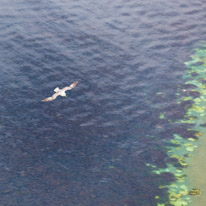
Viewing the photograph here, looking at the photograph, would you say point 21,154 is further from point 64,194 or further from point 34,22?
point 34,22

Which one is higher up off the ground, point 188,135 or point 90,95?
point 90,95

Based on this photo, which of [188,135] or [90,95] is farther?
[90,95]

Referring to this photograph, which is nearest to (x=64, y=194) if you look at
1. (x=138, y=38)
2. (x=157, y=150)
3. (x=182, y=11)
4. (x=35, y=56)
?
(x=157, y=150)

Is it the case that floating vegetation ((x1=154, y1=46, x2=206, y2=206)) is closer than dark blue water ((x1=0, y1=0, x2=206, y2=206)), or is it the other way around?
floating vegetation ((x1=154, y1=46, x2=206, y2=206))

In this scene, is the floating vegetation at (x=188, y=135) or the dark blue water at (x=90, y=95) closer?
the floating vegetation at (x=188, y=135)
